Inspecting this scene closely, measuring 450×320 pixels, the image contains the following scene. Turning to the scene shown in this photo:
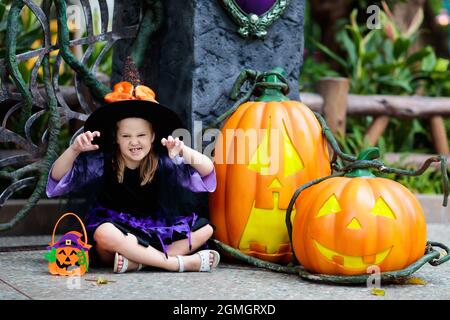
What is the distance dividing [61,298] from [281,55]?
181 centimetres

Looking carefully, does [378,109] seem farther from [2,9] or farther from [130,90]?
[130,90]

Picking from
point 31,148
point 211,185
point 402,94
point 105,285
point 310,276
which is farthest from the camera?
point 402,94

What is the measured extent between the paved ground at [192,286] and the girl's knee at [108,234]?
5.3 inches

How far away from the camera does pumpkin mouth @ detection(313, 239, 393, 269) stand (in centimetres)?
318

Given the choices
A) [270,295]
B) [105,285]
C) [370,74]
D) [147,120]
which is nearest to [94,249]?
[105,285]

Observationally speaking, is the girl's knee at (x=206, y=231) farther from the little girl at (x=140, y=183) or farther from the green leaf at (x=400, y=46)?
the green leaf at (x=400, y=46)

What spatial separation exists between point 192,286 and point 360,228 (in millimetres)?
696

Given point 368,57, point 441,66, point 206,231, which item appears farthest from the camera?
point 441,66

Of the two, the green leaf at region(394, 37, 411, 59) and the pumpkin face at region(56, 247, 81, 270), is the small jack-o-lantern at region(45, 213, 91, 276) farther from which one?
the green leaf at region(394, 37, 411, 59)

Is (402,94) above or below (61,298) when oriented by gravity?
above

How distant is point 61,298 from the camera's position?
2.77 m

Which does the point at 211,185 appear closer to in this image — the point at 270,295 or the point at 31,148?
the point at 270,295

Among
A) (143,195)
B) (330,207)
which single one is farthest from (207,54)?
(330,207)

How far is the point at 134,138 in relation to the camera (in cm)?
337
